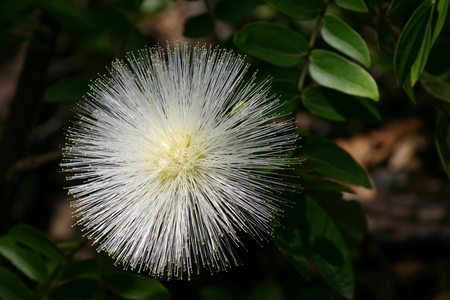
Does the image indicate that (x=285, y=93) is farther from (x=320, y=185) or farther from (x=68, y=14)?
(x=68, y=14)

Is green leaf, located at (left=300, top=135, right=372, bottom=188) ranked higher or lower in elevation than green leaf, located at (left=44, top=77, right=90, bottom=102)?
lower

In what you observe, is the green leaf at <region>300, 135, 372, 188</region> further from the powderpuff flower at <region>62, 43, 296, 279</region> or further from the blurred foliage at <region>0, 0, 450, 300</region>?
the powderpuff flower at <region>62, 43, 296, 279</region>

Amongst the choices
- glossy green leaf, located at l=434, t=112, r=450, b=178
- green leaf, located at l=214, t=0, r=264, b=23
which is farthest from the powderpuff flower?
glossy green leaf, located at l=434, t=112, r=450, b=178

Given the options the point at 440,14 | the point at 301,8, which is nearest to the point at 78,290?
the point at 301,8

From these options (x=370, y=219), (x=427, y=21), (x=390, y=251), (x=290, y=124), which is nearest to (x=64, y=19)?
(x=290, y=124)

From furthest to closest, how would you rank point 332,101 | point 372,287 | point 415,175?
1. point 415,175
2. point 372,287
3. point 332,101

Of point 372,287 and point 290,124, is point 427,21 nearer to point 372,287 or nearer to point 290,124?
point 290,124
